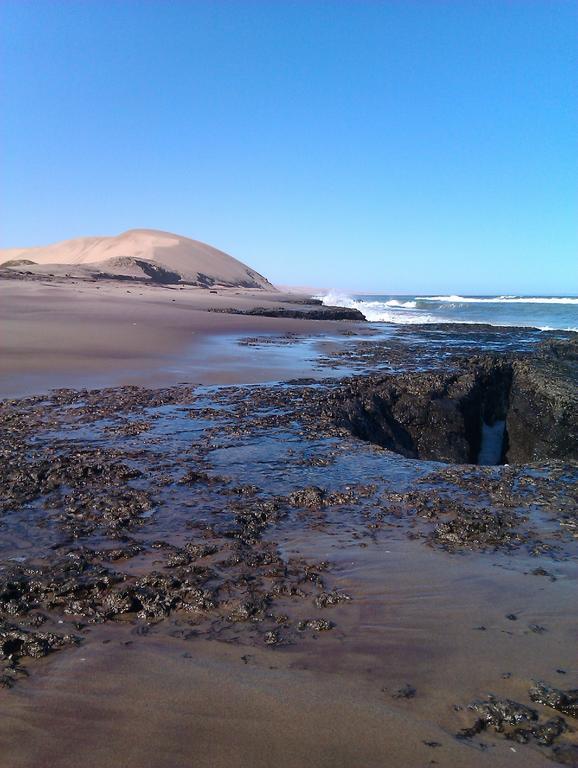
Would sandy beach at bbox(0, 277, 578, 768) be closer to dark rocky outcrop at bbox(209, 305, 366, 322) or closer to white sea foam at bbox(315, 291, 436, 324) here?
dark rocky outcrop at bbox(209, 305, 366, 322)

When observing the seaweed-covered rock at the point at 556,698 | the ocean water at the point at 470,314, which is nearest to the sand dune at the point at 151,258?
the ocean water at the point at 470,314

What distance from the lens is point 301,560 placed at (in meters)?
3.02

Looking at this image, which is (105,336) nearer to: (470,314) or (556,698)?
(556,698)

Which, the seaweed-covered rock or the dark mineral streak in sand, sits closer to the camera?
the seaweed-covered rock

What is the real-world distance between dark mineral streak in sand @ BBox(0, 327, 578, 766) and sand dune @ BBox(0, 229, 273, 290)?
102ft

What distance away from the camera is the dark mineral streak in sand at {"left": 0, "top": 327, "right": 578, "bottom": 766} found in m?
2.08

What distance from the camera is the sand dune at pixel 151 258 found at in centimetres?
3844

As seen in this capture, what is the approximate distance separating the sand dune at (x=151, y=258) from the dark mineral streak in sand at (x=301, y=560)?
31.2m

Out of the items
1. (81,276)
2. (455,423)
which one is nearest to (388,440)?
(455,423)

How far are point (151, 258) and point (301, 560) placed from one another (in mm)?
46969

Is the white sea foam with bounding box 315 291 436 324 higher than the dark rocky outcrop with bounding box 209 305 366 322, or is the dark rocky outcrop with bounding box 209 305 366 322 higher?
the white sea foam with bounding box 315 291 436 324

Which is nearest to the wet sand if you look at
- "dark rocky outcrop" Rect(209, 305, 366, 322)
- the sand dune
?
"dark rocky outcrop" Rect(209, 305, 366, 322)

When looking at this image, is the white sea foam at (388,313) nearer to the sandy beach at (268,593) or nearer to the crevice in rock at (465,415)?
the crevice in rock at (465,415)

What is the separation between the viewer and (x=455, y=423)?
8.04 metres
